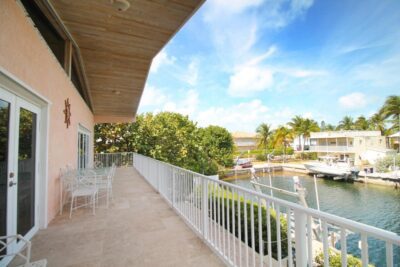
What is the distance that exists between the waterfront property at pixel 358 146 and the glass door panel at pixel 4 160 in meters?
30.8

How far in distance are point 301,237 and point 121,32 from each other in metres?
3.91

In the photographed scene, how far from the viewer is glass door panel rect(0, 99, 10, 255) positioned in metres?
2.26

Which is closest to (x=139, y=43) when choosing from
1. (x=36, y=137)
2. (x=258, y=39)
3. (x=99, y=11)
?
(x=99, y=11)

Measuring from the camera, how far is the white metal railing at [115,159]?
42.2ft

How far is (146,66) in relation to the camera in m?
5.18

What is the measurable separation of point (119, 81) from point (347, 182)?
23.0m

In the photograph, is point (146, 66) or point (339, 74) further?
point (339, 74)

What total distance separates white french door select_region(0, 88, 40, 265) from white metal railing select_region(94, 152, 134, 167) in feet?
33.1

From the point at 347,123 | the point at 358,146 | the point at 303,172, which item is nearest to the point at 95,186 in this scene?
the point at 303,172

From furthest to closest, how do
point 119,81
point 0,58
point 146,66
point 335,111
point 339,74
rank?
1. point 335,111
2. point 339,74
3. point 119,81
4. point 146,66
5. point 0,58

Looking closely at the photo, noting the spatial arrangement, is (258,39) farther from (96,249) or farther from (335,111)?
(335,111)

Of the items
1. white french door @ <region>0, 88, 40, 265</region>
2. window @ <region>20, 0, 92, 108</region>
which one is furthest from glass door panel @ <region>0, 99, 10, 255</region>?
window @ <region>20, 0, 92, 108</region>

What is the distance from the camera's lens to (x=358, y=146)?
26.2 m

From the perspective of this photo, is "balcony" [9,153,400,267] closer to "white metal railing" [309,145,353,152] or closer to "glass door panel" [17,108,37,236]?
"glass door panel" [17,108,37,236]
